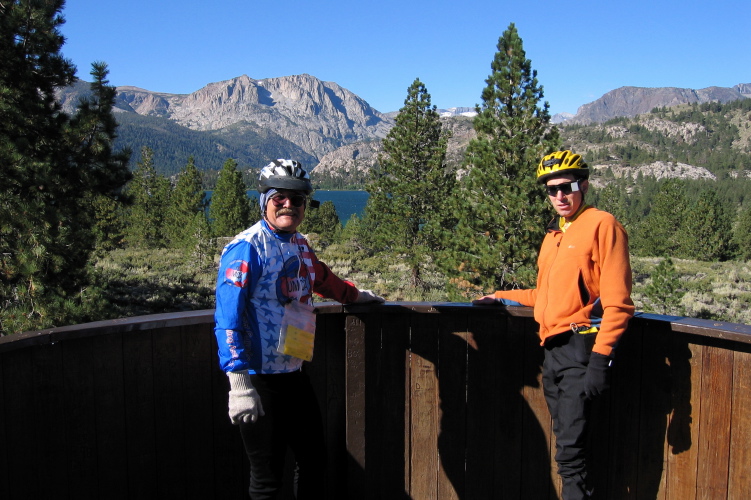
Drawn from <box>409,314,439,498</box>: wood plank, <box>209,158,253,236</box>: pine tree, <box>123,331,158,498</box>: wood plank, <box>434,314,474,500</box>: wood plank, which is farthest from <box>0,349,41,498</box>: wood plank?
<box>209,158,253,236</box>: pine tree

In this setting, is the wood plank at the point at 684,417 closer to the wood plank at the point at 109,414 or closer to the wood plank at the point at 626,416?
the wood plank at the point at 626,416

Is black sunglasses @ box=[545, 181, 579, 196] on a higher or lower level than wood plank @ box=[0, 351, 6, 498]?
higher

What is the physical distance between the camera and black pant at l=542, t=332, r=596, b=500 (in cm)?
262

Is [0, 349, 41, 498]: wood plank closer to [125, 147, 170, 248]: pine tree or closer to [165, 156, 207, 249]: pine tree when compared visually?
[165, 156, 207, 249]: pine tree

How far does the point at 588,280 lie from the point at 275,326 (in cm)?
148

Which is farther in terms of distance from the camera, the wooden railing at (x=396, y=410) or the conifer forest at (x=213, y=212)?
the conifer forest at (x=213, y=212)

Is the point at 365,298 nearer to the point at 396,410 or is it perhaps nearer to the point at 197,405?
the point at 396,410

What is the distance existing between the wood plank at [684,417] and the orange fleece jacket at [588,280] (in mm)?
492

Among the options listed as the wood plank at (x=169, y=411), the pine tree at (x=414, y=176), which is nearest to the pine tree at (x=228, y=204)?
the pine tree at (x=414, y=176)

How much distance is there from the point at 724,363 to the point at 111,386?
293 cm

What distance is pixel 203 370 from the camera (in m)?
2.92

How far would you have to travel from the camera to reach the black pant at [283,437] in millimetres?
2453

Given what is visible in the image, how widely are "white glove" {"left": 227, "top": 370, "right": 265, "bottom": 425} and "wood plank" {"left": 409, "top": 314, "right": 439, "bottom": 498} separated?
3.92 ft

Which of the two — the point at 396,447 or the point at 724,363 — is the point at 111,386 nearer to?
the point at 396,447
